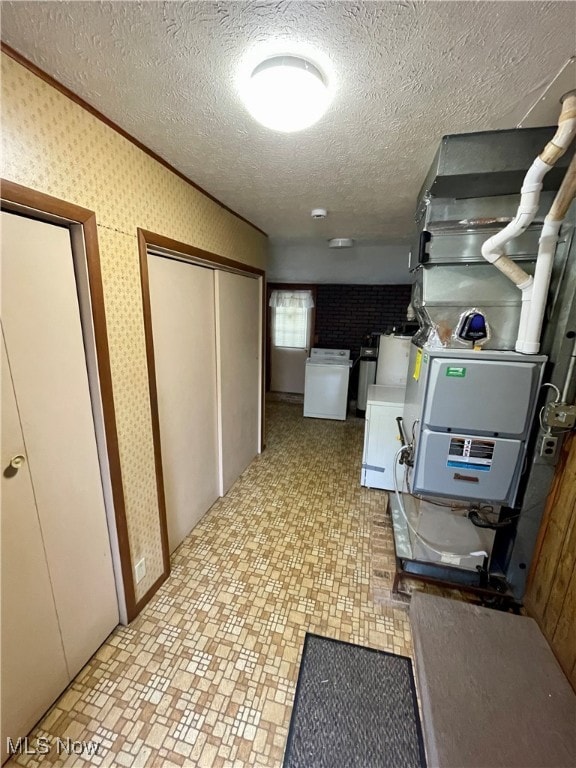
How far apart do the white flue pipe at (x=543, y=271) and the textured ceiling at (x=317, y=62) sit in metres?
0.27

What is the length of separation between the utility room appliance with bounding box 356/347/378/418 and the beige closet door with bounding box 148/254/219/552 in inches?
105

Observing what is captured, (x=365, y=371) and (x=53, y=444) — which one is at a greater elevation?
(x=53, y=444)

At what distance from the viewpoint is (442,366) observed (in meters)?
1.33

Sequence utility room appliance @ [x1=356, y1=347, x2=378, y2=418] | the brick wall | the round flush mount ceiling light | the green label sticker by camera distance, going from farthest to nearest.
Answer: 1. the brick wall
2. utility room appliance @ [x1=356, y1=347, x2=378, y2=418]
3. the green label sticker
4. the round flush mount ceiling light

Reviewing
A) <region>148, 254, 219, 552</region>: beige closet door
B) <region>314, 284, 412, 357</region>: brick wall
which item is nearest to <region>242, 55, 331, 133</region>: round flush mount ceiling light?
<region>148, 254, 219, 552</region>: beige closet door

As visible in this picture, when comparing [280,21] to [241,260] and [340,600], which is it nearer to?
[241,260]

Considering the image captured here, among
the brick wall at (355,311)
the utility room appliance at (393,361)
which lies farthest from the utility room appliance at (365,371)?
the utility room appliance at (393,361)

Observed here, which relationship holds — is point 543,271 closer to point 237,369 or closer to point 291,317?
point 237,369

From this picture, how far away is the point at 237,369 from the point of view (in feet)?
8.49

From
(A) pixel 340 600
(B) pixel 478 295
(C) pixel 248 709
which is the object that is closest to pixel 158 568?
(C) pixel 248 709

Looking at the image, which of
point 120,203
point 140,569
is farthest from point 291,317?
point 140,569

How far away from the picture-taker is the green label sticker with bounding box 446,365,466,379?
1.31 m

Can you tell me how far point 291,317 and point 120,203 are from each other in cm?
383

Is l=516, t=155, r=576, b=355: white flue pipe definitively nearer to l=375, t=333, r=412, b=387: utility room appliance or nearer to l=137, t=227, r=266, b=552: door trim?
l=137, t=227, r=266, b=552: door trim
